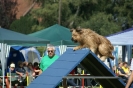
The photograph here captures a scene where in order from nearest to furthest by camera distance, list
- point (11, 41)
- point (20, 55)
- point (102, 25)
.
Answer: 1. point (11, 41)
2. point (20, 55)
3. point (102, 25)

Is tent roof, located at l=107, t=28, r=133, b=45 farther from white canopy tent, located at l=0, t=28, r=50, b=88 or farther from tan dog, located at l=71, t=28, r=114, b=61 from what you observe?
tan dog, located at l=71, t=28, r=114, b=61

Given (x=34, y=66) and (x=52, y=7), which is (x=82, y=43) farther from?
(x=52, y=7)

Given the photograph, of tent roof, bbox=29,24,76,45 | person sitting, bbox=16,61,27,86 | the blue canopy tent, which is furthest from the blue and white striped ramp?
the blue canopy tent

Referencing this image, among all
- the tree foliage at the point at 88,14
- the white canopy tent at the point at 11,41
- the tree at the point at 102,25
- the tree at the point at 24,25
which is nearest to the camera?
the white canopy tent at the point at 11,41

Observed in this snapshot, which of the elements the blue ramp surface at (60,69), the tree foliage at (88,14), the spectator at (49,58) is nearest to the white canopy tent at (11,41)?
the spectator at (49,58)

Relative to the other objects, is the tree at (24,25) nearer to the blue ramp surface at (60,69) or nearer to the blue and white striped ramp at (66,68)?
the blue and white striped ramp at (66,68)

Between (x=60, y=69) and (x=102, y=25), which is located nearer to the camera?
(x=60, y=69)

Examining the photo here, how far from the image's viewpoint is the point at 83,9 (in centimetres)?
5103

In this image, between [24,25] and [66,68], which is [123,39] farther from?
[24,25]

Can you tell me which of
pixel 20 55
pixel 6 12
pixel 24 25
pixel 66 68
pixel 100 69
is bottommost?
pixel 20 55

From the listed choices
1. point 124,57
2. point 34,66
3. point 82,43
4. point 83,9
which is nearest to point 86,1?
point 83,9

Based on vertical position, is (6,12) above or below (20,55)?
above

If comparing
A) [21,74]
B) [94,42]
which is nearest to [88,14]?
[21,74]

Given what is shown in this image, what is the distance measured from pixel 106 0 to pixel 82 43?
4264cm
